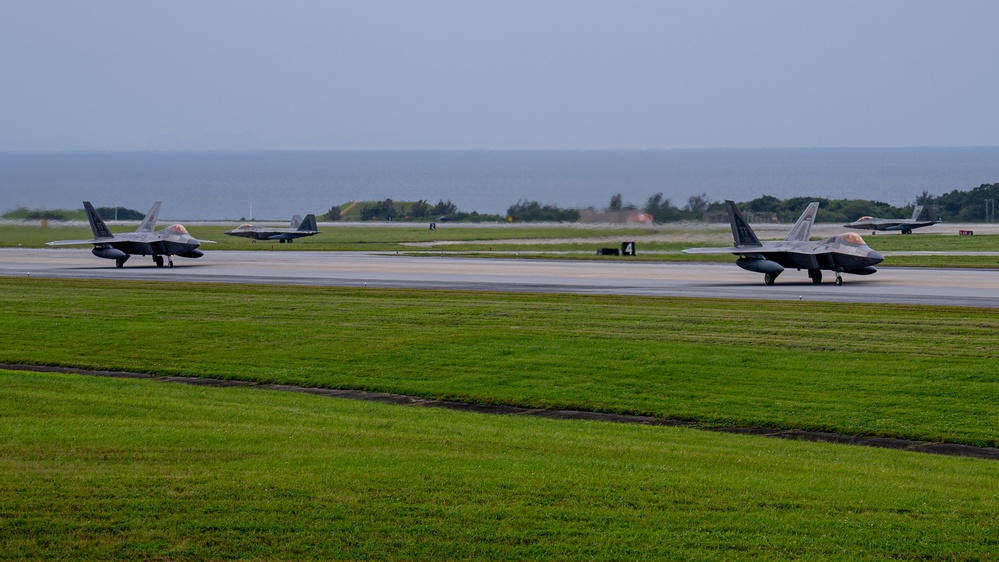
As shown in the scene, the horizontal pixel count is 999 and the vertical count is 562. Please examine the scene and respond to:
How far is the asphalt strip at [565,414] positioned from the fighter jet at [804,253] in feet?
89.7

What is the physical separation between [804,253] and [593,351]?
22.5 meters

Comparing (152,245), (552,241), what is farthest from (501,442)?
(552,241)

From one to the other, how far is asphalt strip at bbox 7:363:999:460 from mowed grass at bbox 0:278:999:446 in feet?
1.15

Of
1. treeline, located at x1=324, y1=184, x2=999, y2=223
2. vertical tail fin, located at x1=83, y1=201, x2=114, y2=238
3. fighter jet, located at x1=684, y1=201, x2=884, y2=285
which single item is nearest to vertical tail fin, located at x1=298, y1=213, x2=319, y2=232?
treeline, located at x1=324, y1=184, x2=999, y2=223

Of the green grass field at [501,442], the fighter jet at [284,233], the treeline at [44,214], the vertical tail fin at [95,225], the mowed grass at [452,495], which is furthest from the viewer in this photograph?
the fighter jet at [284,233]

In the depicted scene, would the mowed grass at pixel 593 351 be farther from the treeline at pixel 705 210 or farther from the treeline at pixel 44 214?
the treeline at pixel 44 214

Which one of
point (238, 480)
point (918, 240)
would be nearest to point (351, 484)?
point (238, 480)

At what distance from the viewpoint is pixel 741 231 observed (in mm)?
47438

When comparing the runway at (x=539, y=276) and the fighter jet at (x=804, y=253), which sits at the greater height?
the fighter jet at (x=804, y=253)

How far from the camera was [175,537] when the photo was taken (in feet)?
31.0

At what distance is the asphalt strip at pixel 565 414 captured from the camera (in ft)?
52.5

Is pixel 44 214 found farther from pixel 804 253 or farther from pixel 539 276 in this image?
pixel 804 253

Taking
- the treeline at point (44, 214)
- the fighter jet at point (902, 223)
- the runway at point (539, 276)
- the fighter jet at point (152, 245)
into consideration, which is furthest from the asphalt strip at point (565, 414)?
the fighter jet at point (902, 223)

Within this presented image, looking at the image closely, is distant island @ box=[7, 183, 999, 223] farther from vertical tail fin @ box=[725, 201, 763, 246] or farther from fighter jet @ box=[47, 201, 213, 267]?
fighter jet @ box=[47, 201, 213, 267]
